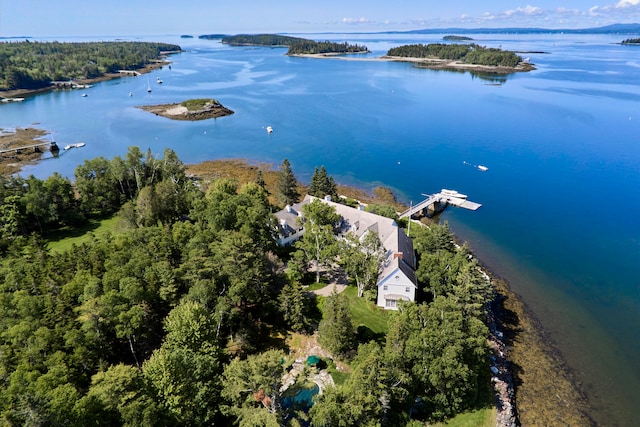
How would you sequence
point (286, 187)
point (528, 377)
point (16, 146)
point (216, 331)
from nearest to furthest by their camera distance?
point (216, 331), point (528, 377), point (286, 187), point (16, 146)

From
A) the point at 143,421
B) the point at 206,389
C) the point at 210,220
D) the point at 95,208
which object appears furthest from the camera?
the point at 95,208

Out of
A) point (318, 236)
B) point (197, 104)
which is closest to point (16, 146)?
point (197, 104)

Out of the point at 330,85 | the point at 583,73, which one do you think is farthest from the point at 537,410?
the point at 583,73

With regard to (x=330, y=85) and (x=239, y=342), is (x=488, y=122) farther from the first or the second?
(x=239, y=342)

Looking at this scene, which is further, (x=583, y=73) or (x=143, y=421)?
(x=583, y=73)

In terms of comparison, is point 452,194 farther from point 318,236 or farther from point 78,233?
point 78,233
